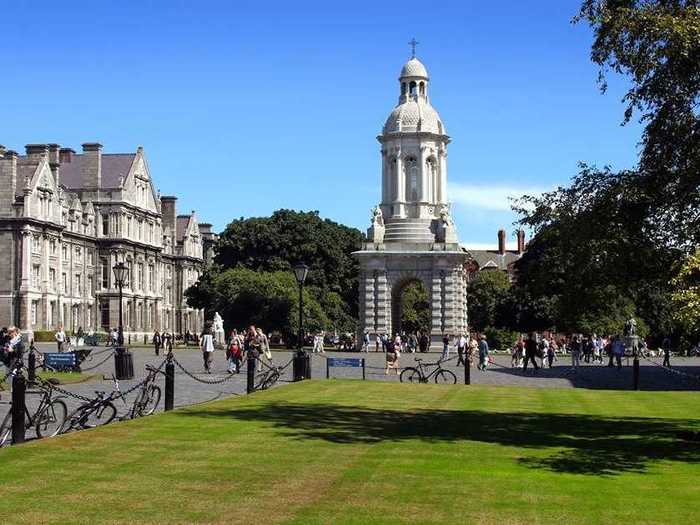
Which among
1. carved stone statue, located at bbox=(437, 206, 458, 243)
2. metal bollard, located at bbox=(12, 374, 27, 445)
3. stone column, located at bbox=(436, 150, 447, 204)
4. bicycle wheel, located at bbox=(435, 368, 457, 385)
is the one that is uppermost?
stone column, located at bbox=(436, 150, 447, 204)

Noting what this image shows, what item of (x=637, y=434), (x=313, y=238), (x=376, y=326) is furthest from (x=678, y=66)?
(x=313, y=238)

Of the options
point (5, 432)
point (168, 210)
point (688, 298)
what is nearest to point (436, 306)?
point (688, 298)

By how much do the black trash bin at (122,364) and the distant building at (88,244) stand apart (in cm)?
5442

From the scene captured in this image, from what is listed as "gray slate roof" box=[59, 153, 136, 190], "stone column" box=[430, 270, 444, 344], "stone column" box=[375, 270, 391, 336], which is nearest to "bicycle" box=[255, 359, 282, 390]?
"stone column" box=[375, 270, 391, 336]

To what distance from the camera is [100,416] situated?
20688 millimetres

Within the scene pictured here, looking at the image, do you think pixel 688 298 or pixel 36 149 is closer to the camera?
pixel 688 298

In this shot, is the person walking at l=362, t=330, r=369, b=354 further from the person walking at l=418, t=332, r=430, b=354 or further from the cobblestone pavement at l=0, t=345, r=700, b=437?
the cobblestone pavement at l=0, t=345, r=700, b=437

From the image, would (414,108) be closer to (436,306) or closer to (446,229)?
(446,229)

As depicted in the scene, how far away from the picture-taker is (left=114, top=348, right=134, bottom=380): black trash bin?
36562 millimetres

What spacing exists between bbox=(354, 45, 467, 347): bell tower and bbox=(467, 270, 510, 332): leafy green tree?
3745 cm

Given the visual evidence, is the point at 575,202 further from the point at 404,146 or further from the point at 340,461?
the point at 404,146

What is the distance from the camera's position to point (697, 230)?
20.3 metres

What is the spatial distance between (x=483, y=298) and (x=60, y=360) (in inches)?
3246

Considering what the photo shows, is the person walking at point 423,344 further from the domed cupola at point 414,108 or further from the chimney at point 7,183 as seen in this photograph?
the chimney at point 7,183
